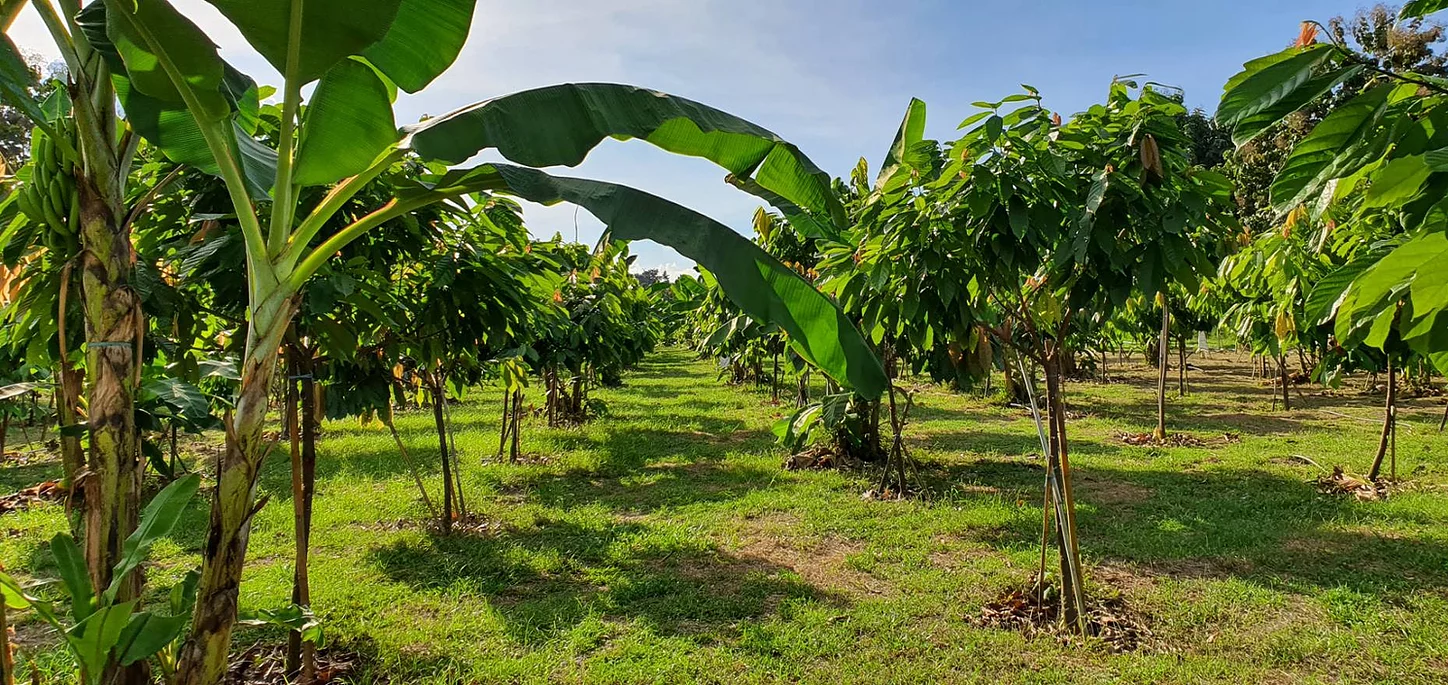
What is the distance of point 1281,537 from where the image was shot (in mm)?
5156

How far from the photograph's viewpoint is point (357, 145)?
173 centimetres

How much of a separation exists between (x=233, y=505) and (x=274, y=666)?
218cm

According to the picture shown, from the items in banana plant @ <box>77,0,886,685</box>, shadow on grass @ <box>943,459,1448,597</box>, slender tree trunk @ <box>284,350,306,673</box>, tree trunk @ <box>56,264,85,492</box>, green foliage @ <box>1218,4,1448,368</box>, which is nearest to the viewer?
green foliage @ <box>1218,4,1448,368</box>

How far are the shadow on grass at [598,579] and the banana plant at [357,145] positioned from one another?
2394mm

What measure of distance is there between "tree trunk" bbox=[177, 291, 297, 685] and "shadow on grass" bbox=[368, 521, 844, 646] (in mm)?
2235

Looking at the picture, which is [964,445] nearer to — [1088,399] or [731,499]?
[731,499]

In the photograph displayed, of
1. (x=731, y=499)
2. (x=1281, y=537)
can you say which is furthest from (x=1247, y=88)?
(x=731, y=499)

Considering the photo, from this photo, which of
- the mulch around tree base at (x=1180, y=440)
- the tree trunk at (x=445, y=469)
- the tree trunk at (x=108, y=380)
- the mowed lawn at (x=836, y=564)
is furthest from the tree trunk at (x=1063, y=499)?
the mulch around tree base at (x=1180, y=440)

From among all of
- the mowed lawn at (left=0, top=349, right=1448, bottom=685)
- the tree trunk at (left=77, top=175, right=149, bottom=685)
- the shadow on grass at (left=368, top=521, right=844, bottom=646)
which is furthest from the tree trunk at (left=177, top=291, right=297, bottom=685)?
the shadow on grass at (left=368, top=521, right=844, bottom=646)

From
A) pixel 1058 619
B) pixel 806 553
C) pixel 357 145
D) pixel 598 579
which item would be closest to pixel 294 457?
pixel 357 145

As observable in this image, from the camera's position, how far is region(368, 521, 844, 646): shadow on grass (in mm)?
4004

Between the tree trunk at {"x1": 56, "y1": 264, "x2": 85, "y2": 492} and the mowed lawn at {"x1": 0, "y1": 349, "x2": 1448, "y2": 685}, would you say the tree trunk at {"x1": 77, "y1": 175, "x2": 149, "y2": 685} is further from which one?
the mowed lawn at {"x1": 0, "y1": 349, "x2": 1448, "y2": 685}

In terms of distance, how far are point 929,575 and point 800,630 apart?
3.75 ft

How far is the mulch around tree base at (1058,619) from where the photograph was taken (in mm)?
3590
